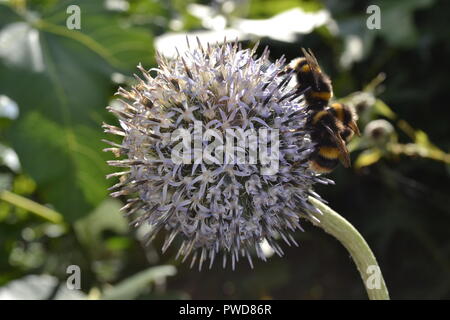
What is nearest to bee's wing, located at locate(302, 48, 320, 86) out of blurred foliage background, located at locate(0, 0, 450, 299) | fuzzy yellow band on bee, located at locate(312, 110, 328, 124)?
fuzzy yellow band on bee, located at locate(312, 110, 328, 124)

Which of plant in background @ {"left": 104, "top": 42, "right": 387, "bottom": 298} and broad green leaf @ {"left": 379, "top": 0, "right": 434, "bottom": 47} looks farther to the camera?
broad green leaf @ {"left": 379, "top": 0, "right": 434, "bottom": 47}

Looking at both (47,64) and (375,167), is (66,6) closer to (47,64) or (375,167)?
(47,64)

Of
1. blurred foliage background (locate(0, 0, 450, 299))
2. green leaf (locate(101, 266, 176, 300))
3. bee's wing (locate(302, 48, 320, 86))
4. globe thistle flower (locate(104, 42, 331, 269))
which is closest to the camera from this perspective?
globe thistle flower (locate(104, 42, 331, 269))

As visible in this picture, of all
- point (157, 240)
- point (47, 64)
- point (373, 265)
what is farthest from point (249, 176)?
point (157, 240)

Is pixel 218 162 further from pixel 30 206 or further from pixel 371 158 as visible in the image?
pixel 30 206

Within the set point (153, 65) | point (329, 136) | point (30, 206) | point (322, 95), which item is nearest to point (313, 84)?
point (322, 95)

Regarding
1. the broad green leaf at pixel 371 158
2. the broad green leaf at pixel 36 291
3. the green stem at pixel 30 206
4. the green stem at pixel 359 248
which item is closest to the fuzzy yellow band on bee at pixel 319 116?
the green stem at pixel 359 248

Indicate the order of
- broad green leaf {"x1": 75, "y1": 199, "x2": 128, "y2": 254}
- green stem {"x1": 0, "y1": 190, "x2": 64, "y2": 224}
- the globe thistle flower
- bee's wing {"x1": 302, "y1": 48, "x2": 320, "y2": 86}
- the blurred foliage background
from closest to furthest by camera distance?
1. the globe thistle flower
2. bee's wing {"x1": 302, "y1": 48, "x2": 320, "y2": 86}
3. the blurred foliage background
4. green stem {"x1": 0, "y1": 190, "x2": 64, "y2": 224}
5. broad green leaf {"x1": 75, "y1": 199, "x2": 128, "y2": 254}

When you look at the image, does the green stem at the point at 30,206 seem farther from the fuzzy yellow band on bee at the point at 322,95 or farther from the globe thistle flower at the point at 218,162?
the fuzzy yellow band on bee at the point at 322,95

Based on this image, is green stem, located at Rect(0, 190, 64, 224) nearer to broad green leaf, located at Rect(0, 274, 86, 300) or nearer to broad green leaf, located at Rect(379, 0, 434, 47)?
broad green leaf, located at Rect(0, 274, 86, 300)
